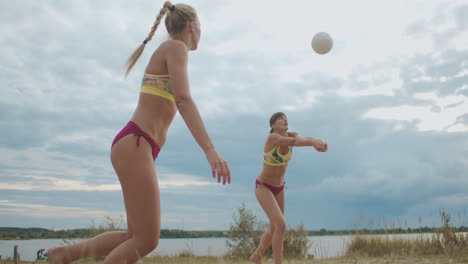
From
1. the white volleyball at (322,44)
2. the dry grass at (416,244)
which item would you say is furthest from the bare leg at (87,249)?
the dry grass at (416,244)

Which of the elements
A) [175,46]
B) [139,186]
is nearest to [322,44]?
[175,46]

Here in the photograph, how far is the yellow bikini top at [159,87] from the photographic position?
292 cm

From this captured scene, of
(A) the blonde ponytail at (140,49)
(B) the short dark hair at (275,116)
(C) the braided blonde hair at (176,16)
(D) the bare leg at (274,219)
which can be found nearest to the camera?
(C) the braided blonde hair at (176,16)

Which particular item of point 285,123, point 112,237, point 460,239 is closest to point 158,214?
point 112,237

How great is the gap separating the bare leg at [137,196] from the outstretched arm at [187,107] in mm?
362

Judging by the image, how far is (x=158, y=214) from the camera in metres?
2.74

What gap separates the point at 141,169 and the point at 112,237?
65cm

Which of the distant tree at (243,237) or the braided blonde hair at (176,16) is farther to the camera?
the distant tree at (243,237)

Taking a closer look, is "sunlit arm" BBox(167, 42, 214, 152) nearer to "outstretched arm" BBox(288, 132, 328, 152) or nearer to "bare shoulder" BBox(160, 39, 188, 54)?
"bare shoulder" BBox(160, 39, 188, 54)

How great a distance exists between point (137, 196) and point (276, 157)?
427 centimetres

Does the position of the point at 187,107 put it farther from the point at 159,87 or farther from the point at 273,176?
the point at 273,176

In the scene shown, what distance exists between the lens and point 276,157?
6738 millimetres

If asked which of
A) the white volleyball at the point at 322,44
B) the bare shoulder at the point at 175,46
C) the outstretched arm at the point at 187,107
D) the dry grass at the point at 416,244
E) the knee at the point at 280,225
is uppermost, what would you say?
the white volleyball at the point at 322,44

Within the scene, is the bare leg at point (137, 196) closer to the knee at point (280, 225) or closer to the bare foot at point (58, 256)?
the bare foot at point (58, 256)
